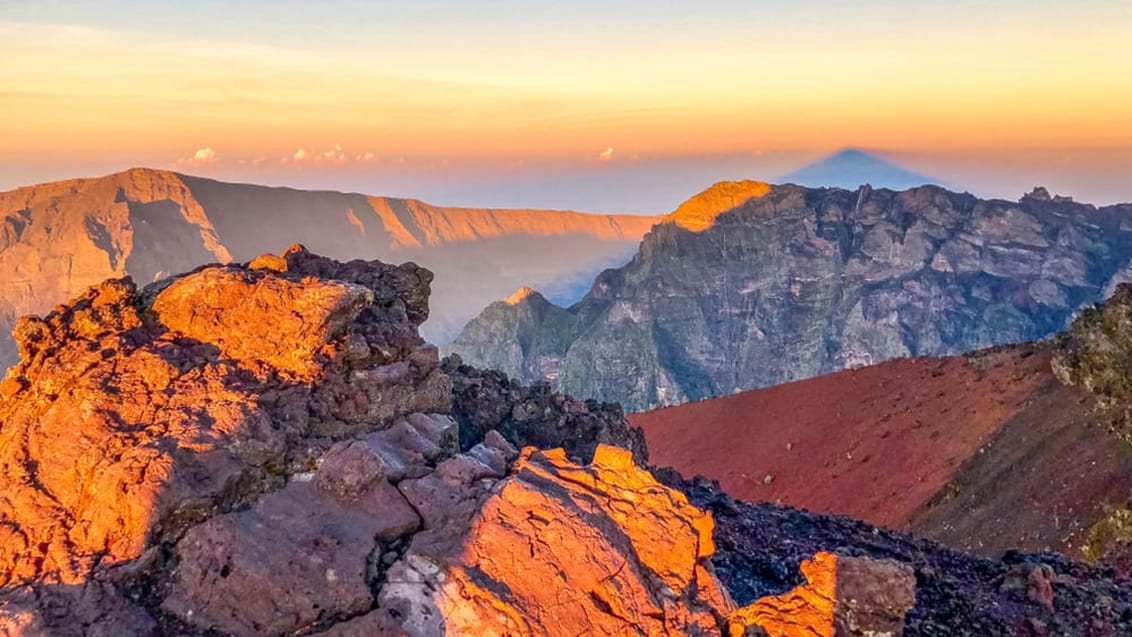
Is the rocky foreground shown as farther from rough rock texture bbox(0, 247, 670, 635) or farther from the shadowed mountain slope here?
the shadowed mountain slope

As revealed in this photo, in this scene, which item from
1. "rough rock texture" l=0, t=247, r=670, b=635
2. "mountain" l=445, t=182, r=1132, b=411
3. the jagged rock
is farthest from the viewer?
"mountain" l=445, t=182, r=1132, b=411

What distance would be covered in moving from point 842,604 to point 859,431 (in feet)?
101

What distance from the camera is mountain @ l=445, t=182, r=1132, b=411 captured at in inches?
3329

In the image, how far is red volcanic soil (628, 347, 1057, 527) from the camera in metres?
29.1

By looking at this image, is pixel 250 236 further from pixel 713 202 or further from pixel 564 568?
pixel 564 568

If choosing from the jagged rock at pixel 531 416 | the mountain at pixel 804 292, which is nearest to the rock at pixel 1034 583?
the jagged rock at pixel 531 416

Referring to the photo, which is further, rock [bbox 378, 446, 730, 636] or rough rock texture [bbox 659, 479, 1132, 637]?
rough rock texture [bbox 659, 479, 1132, 637]

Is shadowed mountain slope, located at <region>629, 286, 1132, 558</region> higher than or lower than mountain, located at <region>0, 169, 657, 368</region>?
higher

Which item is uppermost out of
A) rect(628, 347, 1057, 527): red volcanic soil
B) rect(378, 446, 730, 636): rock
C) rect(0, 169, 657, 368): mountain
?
rect(378, 446, 730, 636): rock

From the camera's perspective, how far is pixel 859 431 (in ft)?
119

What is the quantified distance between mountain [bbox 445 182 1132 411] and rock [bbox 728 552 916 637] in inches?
3253

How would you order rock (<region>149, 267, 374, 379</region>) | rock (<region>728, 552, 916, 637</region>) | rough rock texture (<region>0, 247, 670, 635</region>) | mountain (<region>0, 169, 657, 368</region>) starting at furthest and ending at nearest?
mountain (<region>0, 169, 657, 368</region>) < rock (<region>149, 267, 374, 379</region>) < rock (<region>728, 552, 916, 637</region>) < rough rock texture (<region>0, 247, 670, 635</region>)

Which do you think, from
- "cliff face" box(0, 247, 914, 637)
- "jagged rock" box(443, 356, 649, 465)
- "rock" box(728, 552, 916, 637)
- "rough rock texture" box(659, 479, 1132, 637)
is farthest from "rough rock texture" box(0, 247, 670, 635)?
"rough rock texture" box(659, 479, 1132, 637)

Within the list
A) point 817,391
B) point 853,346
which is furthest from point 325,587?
point 853,346
